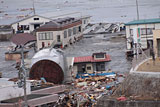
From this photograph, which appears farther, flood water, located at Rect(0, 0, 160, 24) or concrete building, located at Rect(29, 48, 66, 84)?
flood water, located at Rect(0, 0, 160, 24)

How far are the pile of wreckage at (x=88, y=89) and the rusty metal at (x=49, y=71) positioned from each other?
15.1 inches

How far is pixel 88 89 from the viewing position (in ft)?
33.4

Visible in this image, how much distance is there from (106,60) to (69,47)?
19.8ft

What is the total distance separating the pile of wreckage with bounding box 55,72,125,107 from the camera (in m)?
8.81

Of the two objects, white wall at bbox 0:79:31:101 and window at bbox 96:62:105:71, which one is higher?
white wall at bbox 0:79:31:101

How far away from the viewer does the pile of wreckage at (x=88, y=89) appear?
8812 millimetres

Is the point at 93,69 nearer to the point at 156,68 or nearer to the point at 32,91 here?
the point at 32,91

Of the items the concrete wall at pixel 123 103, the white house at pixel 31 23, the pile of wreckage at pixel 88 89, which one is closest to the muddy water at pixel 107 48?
the pile of wreckage at pixel 88 89

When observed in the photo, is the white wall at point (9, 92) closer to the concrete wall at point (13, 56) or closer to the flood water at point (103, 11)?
the concrete wall at point (13, 56)

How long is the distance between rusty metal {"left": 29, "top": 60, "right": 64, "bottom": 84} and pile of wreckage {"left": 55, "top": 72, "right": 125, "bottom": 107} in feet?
1.26

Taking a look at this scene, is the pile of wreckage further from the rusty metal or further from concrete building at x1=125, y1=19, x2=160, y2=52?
concrete building at x1=125, y1=19, x2=160, y2=52

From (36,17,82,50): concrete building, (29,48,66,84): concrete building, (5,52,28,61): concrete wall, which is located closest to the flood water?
(36,17,82,50): concrete building

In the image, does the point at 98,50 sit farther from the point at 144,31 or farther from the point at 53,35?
the point at 144,31

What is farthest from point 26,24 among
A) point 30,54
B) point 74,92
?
point 74,92
